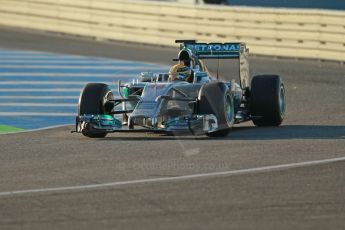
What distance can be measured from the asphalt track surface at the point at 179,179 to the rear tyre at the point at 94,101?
1.18 ft

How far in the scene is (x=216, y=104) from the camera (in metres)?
14.9

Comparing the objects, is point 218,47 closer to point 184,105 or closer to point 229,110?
point 229,110

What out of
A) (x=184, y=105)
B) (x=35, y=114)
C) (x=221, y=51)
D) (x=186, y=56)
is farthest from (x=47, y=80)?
(x=184, y=105)

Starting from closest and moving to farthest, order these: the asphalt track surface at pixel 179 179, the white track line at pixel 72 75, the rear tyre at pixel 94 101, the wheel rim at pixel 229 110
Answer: the asphalt track surface at pixel 179 179
the wheel rim at pixel 229 110
the rear tyre at pixel 94 101
the white track line at pixel 72 75

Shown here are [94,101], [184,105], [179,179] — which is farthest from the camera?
[94,101]

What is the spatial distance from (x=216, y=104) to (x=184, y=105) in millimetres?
470

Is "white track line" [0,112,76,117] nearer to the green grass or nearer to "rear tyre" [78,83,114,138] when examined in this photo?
the green grass

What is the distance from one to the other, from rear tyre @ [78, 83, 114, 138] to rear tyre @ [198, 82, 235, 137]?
1.30 metres

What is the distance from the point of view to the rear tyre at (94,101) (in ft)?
50.3

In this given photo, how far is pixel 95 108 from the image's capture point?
15.4 metres

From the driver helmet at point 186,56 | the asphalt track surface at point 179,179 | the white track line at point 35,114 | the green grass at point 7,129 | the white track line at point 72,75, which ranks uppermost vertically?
the driver helmet at point 186,56

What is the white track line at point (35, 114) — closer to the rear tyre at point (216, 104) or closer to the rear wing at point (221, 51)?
the rear wing at point (221, 51)

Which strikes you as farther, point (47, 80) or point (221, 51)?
point (47, 80)

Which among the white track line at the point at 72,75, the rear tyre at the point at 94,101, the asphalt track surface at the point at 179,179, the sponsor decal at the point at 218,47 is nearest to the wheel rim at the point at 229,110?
the asphalt track surface at the point at 179,179
